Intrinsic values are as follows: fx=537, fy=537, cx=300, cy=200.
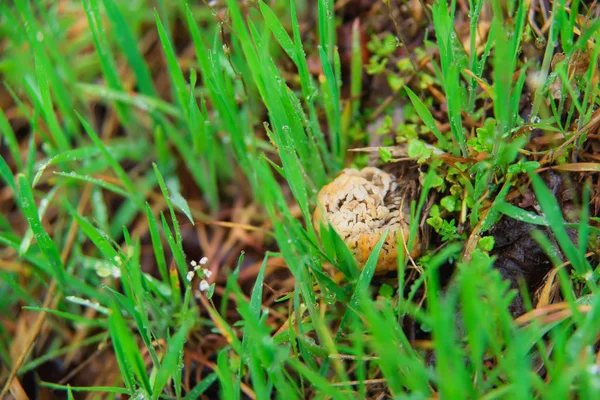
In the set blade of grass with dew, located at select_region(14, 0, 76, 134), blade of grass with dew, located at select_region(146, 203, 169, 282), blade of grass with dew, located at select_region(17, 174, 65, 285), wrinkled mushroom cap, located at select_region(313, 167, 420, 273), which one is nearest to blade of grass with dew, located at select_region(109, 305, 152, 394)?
blade of grass with dew, located at select_region(146, 203, 169, 282)

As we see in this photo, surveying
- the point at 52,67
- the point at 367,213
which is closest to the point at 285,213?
the point at 367,213

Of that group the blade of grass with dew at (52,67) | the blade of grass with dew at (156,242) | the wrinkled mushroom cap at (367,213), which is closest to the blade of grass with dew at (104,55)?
the blade of grass with dew at (52,67)

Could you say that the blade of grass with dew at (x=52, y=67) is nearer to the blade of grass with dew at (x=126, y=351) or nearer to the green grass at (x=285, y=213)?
the green grass at (x=285, y=213)

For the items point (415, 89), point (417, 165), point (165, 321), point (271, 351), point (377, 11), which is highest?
point (377, 11)

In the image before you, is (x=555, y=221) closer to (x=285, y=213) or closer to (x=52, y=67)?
(x=285, y=213)

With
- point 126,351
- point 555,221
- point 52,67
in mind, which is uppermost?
point 52,67

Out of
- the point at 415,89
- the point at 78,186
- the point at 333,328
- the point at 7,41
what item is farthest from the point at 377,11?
the point at 7,41

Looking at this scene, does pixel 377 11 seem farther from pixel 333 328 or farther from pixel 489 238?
pixel 333 328
